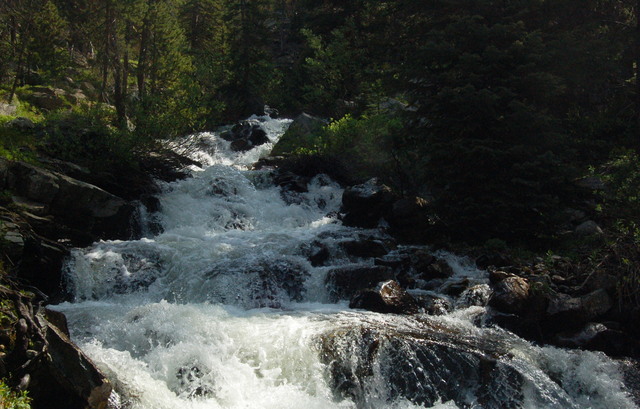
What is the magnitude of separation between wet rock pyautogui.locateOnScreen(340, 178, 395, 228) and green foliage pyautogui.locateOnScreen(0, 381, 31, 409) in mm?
11565

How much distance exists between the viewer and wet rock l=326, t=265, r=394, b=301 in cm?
1118

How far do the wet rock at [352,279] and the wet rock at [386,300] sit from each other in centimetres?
55

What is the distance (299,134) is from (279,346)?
16649 millimetres

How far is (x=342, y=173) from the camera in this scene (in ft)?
65.9

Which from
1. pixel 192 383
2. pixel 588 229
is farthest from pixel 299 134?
pixel 192 383

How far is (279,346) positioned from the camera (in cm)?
808

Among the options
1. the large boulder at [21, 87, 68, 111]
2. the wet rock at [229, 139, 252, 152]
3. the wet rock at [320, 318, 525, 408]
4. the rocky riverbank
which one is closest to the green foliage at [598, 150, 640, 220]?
the wet rock at [320, 318, 525, 408]

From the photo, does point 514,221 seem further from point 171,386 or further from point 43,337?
point 43,337

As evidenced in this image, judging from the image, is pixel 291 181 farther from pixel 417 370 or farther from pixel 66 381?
pixel 66 381

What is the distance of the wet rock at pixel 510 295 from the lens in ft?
31.7

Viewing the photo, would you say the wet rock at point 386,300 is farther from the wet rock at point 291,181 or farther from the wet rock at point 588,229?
the wet rock at point 291,181

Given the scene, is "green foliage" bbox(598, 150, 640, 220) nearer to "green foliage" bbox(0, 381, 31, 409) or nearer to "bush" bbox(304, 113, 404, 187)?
"bush" bbox(304, 113, 404, 187)

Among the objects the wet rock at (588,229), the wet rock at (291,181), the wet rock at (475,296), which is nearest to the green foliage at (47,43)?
the wet rock at (291,181)

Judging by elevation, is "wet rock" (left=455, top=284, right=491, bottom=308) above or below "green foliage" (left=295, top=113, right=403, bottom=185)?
below
